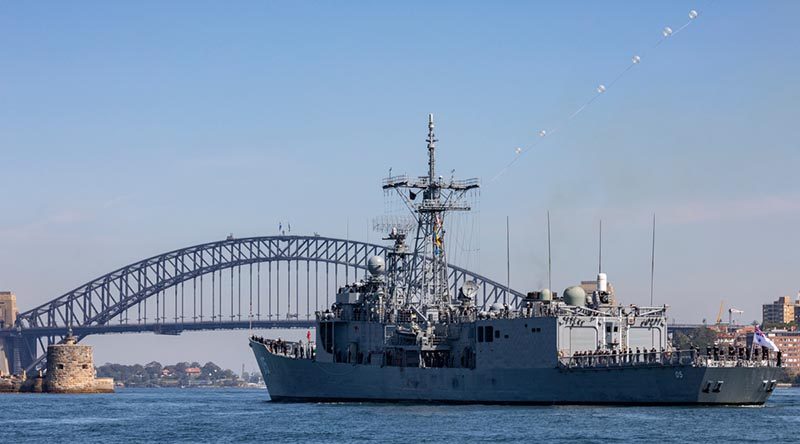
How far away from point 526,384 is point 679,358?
27.4ft

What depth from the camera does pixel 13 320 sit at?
192125 millimetres

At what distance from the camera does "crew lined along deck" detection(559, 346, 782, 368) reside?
58.2 meters

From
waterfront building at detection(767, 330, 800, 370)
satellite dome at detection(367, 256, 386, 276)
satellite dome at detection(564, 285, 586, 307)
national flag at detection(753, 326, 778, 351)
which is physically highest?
satellite dome at detection(367, 256, 386, 276)

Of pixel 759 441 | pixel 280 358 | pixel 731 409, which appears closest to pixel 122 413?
pixel 280 358

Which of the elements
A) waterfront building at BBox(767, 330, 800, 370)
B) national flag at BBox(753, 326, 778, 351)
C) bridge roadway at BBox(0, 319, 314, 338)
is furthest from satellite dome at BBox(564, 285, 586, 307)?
waterfront building at BBox(767, 330, 800, 370)

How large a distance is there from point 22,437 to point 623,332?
27.7 m


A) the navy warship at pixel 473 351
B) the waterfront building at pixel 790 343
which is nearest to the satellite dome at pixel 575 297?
the navy warship at pixel 473 351

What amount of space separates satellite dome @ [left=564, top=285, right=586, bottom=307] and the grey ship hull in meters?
3.97

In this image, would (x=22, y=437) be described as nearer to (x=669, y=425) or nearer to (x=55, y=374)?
(x=669, y=425)

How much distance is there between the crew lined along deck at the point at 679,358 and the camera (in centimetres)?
5816

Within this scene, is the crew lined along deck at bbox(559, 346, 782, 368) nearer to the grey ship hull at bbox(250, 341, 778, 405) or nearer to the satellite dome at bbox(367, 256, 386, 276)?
the grey ship hull at bbox(250, 341, 778, 405)

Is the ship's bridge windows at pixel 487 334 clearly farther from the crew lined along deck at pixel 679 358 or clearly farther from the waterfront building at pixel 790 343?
the waterfront building at pixel 790 343

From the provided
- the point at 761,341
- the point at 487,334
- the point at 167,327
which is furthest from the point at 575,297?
the point at 167,327

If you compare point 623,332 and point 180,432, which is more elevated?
point 623,332
